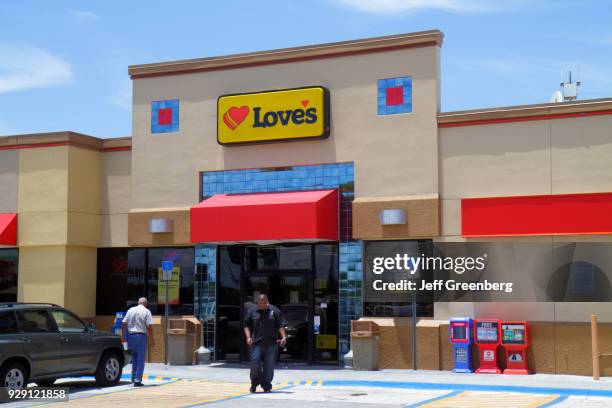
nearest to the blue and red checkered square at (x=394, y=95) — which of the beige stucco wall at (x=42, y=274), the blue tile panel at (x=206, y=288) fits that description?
the blue tile panel at (x=206, y=288)

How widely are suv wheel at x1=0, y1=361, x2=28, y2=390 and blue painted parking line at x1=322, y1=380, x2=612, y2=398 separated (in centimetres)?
612

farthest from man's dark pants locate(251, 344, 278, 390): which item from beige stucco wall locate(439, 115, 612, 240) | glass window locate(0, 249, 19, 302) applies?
glass window locate(0, 249, 19, 302)

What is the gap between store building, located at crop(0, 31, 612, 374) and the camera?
19.7m

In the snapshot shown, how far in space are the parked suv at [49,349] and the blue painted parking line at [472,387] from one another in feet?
15.1

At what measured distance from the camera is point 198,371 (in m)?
21.1

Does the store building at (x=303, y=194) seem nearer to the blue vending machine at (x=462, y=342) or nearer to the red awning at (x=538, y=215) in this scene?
the red awning at (x=538, y=215)

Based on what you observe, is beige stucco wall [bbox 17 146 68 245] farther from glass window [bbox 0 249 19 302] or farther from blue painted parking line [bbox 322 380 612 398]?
blue painted parking line [bbox 322 380 612 398]

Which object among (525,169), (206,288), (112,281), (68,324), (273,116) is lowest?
(68,324)

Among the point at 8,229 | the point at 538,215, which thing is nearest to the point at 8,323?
the point at 8,229

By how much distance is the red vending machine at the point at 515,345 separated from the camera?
1931 cm

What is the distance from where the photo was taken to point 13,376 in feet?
51.6

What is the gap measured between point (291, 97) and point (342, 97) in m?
1.32

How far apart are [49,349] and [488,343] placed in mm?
9569

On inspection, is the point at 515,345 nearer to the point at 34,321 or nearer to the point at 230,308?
the point at 230,308
